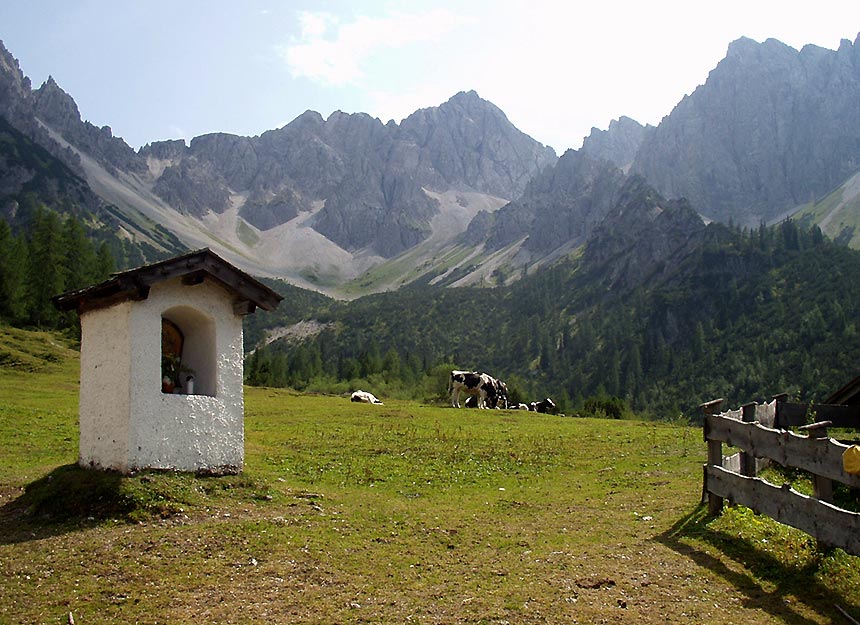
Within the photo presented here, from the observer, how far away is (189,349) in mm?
18906

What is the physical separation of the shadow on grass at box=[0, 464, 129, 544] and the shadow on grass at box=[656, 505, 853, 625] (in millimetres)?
10956

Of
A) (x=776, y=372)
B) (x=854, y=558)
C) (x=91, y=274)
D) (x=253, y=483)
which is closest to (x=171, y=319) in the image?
(x=253, y=483)

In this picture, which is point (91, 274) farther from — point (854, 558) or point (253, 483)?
point (854, 558)

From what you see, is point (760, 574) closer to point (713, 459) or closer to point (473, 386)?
point (713, 459)

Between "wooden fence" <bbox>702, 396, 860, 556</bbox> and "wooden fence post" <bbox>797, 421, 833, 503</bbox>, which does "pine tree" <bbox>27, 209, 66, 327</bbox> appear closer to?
"wooden fence" <bbox>702, 396, 860, 556</bbox>

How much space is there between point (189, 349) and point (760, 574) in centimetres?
1447

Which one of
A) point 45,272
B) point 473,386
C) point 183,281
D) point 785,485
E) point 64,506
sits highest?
point 45,272

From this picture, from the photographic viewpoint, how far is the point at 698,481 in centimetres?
1880

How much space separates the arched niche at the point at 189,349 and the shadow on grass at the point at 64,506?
10.8ft

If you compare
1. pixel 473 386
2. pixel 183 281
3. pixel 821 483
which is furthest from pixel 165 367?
pixel 473 386

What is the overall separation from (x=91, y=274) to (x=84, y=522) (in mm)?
83350

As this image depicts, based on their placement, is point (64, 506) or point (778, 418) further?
point (778, 418)

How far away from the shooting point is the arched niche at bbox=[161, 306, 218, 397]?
1783cm

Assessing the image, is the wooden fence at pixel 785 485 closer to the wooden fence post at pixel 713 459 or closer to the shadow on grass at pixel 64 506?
the wooden fence post at pixel 713 459
